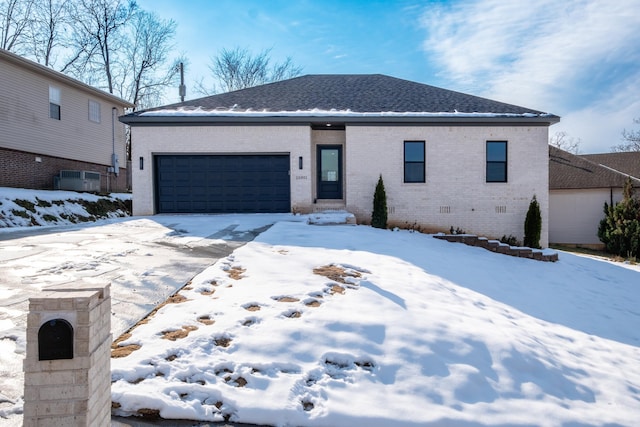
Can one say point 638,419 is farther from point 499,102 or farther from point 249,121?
point 499,102

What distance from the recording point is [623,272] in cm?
1055

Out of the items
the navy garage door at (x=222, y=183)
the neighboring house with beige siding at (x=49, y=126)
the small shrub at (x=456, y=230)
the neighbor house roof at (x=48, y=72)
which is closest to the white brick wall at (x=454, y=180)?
the small shrub at (x=456, y=230)

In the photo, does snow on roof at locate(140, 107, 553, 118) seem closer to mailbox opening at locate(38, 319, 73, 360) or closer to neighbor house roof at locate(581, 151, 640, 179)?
mailbox opening at locate(38, 319, 73, 360)

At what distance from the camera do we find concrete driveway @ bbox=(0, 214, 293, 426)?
3125 mm

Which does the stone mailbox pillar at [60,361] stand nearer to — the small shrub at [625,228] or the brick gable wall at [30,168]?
the brick gable wall at [30,168]

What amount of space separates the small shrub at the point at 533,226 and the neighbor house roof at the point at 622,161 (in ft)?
46.3

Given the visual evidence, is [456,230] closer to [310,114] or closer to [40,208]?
[310,114]

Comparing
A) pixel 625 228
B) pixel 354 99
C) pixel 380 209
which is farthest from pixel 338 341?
pixel 625 228

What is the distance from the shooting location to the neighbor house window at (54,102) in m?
15.6

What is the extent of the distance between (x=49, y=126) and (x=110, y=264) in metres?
13.5

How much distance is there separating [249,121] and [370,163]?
419 cm

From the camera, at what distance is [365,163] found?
40.9 feet

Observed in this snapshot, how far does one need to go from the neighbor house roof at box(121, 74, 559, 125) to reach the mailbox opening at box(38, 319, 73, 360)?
10.8m

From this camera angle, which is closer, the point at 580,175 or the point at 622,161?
the point at 580,175
